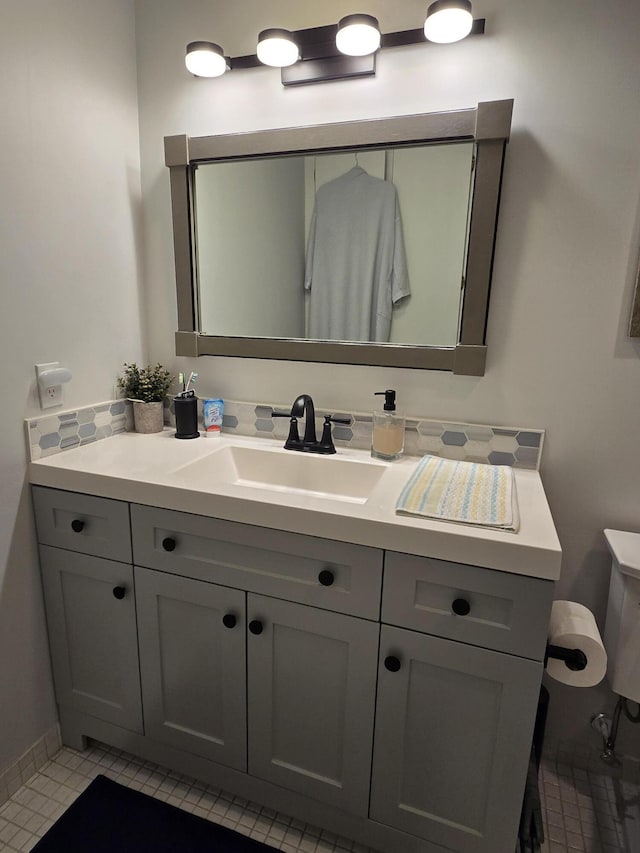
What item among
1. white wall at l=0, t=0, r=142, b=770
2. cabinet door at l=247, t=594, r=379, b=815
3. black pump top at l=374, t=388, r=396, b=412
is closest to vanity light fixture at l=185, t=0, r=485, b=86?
white wall at l=0, t=0, r=142, b=770

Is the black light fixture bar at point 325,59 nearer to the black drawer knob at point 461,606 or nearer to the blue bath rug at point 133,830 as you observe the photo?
the black drawer knob at point 461,606

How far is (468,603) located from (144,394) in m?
1.23

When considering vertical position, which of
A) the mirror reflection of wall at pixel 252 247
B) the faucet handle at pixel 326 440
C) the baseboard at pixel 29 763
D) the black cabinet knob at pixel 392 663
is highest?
the mirror reflection of wall at pixel 252 247

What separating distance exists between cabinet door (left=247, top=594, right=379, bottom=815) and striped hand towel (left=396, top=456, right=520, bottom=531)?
297 millimetres

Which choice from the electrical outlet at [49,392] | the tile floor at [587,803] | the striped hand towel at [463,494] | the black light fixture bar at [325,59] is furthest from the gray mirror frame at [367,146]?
the tile floor at [587,803]

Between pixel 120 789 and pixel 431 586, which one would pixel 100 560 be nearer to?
pixel 120 789

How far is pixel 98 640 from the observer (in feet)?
4.63

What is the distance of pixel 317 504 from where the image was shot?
3.63 feet

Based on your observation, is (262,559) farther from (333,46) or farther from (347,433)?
(333,46)

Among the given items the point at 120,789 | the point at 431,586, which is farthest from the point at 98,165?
the point at 120,789

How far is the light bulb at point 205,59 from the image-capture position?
1.39m

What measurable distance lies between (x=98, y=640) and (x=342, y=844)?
86cm

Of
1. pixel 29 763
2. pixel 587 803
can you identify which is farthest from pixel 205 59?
pixel 587 803

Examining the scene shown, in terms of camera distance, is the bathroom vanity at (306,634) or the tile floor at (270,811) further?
the tile floor at (270,811)
